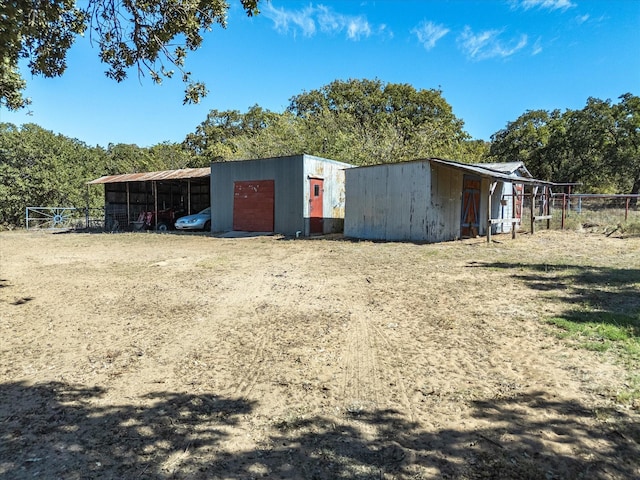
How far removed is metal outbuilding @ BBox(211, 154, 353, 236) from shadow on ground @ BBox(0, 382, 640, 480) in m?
14.2

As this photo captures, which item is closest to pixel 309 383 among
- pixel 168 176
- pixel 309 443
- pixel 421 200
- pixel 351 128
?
pixel 309 443

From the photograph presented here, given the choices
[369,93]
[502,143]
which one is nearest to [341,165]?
[369,93]

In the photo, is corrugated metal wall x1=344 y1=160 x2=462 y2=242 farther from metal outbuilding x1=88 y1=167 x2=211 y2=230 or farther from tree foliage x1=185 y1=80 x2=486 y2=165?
metal outbuilding x1=88 y1=167 x2=211 y2=230

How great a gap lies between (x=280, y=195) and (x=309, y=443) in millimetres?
15616

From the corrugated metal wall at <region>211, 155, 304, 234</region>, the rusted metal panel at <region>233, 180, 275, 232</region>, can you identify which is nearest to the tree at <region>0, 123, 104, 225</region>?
the corrugated metal wall at <region>211, 155, 304, 234</region>

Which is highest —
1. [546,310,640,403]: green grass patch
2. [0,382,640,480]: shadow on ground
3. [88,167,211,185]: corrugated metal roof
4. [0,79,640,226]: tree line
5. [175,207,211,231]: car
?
[0,79,640,226]: tree line

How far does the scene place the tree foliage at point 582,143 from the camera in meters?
30.2

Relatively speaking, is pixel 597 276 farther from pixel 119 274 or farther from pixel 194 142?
pixel 194 142

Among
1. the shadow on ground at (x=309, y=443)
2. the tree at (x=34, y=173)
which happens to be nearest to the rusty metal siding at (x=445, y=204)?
the shadow on ground at (x=309, y=443)

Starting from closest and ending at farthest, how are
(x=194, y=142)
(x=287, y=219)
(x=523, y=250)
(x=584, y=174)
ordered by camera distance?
(x=523, y=250) < (x=287, y=219) < (x=584, y=174) < (x=194, y=142)

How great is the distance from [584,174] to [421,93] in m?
14.8

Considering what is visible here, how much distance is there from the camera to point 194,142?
4338 centimetres

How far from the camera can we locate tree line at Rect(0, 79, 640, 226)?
26500mm

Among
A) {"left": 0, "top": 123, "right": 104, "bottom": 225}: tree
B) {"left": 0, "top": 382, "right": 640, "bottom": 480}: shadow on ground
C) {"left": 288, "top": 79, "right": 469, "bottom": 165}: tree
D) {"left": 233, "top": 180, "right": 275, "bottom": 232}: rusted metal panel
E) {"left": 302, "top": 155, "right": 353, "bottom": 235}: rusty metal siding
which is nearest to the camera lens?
{"left": 0, "top": 382, "right": 640, "bottom": 480}: shadow on ground
